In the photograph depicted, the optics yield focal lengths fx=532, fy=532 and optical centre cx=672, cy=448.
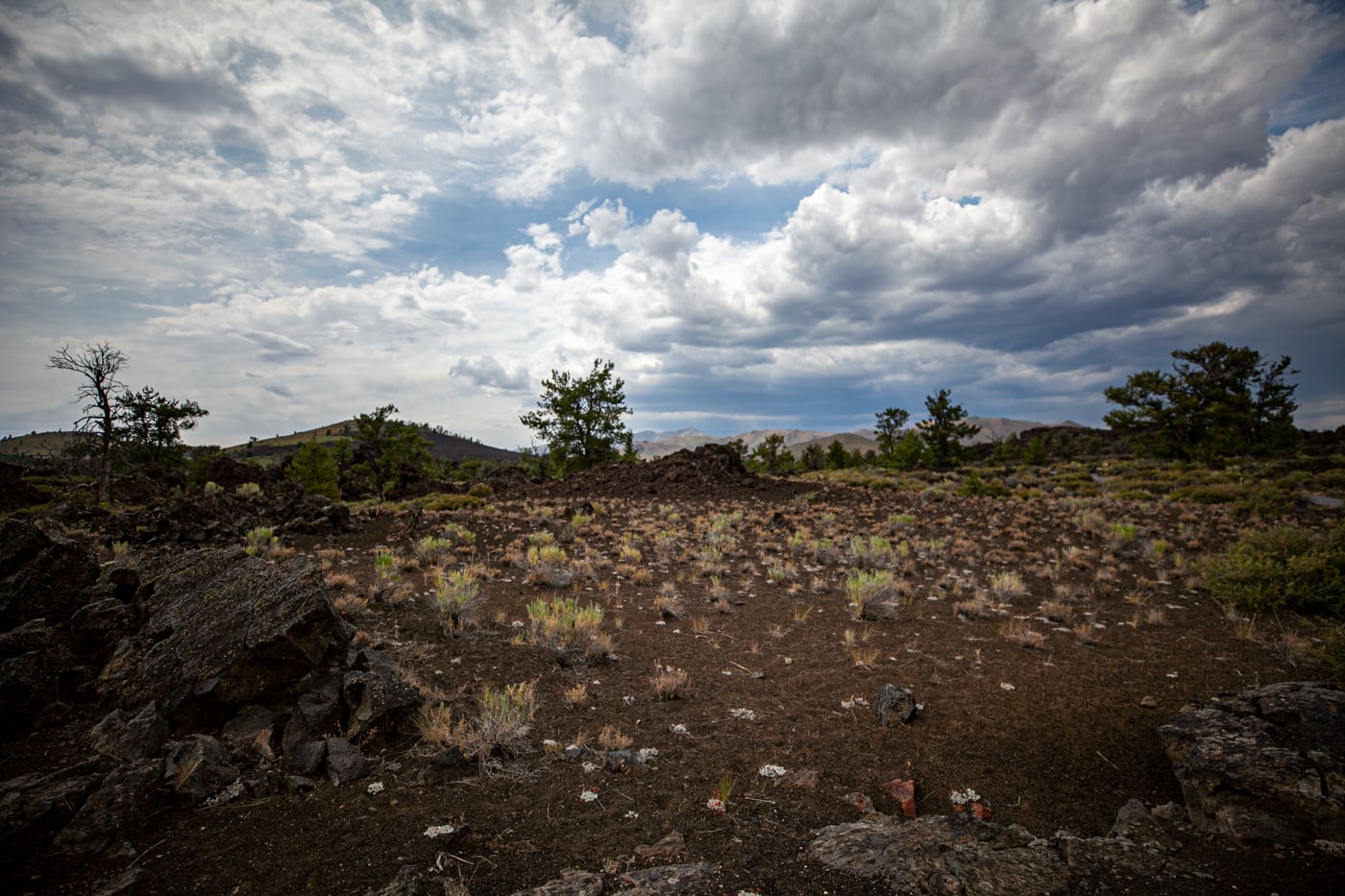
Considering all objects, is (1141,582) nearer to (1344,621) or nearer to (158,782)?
(1344,621)

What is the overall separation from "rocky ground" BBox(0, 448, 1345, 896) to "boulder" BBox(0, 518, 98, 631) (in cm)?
3

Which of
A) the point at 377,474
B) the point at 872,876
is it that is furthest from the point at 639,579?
the point at 377,474

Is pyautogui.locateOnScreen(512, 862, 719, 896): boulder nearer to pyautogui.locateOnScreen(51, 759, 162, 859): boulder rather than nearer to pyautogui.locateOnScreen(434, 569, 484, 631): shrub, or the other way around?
pyautogui.locateOnScreen(51, 759, 162, 859): boulder

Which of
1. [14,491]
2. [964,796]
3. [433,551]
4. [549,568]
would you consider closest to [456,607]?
[549,568]

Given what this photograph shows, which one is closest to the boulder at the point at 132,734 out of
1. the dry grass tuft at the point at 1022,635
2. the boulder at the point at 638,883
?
the boulder at the point at 638,883

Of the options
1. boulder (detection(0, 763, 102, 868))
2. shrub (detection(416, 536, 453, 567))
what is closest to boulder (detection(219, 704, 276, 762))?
boulder (detection(0, 763, 102, 868))

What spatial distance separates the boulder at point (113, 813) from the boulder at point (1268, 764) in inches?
327

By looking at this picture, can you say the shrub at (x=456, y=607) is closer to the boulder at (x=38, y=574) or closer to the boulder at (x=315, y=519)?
the boulder at (x=38, y=574)

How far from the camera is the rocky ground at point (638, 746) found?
148 inches

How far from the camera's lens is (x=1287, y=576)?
34.5ft

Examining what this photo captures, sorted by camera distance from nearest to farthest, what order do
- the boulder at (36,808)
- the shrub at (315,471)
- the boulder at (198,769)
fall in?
the boulder at (36,808), the boulder at (198,769), the shrub at (315,471)

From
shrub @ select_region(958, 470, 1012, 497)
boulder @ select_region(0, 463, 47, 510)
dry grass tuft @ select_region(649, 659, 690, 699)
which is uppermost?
boulder @ select_region(0, 463, 47, 510)

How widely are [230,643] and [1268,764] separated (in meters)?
9.59

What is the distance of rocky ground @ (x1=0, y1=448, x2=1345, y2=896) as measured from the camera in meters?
3.76
